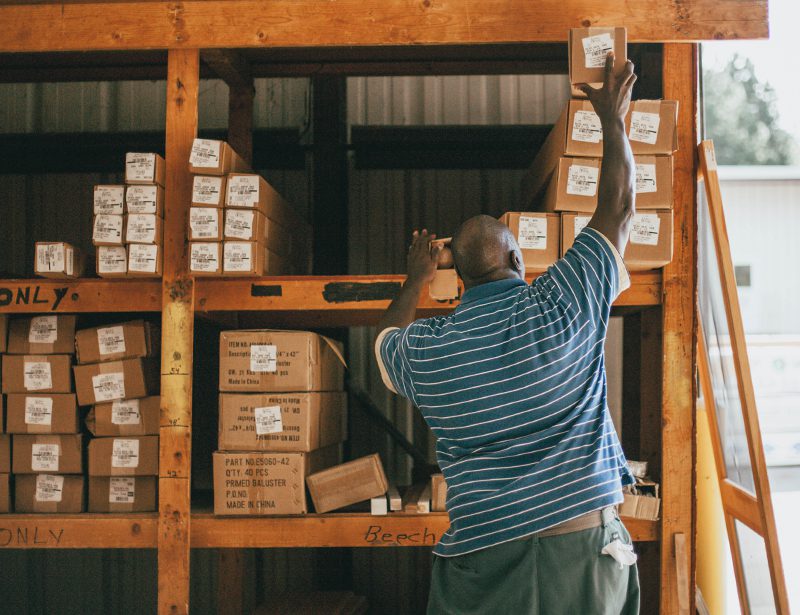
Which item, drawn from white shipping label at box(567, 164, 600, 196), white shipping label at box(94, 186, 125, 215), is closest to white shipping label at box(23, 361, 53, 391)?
white shipping label at box(94, 186, 125, 215)

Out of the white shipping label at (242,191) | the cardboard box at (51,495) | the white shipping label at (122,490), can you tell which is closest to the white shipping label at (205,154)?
the white shipping label at (242,191)

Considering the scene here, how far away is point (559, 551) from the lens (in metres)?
2.13

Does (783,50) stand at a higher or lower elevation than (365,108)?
higher

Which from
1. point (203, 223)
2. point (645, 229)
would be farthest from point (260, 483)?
point (645, 229)

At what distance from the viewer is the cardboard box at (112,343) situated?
362 cm

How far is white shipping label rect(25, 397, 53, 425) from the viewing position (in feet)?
11.8

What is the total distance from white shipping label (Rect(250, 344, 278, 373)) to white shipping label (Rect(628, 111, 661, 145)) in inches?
77.9

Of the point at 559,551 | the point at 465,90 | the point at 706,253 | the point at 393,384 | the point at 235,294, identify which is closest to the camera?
the point at 559,551

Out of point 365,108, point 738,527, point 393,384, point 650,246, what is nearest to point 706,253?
point 650,246

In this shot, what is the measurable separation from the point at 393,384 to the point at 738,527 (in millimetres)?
2384

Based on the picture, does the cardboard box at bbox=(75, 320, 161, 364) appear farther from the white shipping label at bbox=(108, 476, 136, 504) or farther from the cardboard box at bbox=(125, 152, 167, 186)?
the cardboard box at bbox=(125, 152, 167, 186)

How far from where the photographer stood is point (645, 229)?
3221 millimetres

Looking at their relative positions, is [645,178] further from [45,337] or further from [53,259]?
[45,337]

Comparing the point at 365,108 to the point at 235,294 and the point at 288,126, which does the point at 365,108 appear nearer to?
the point at 288,126
